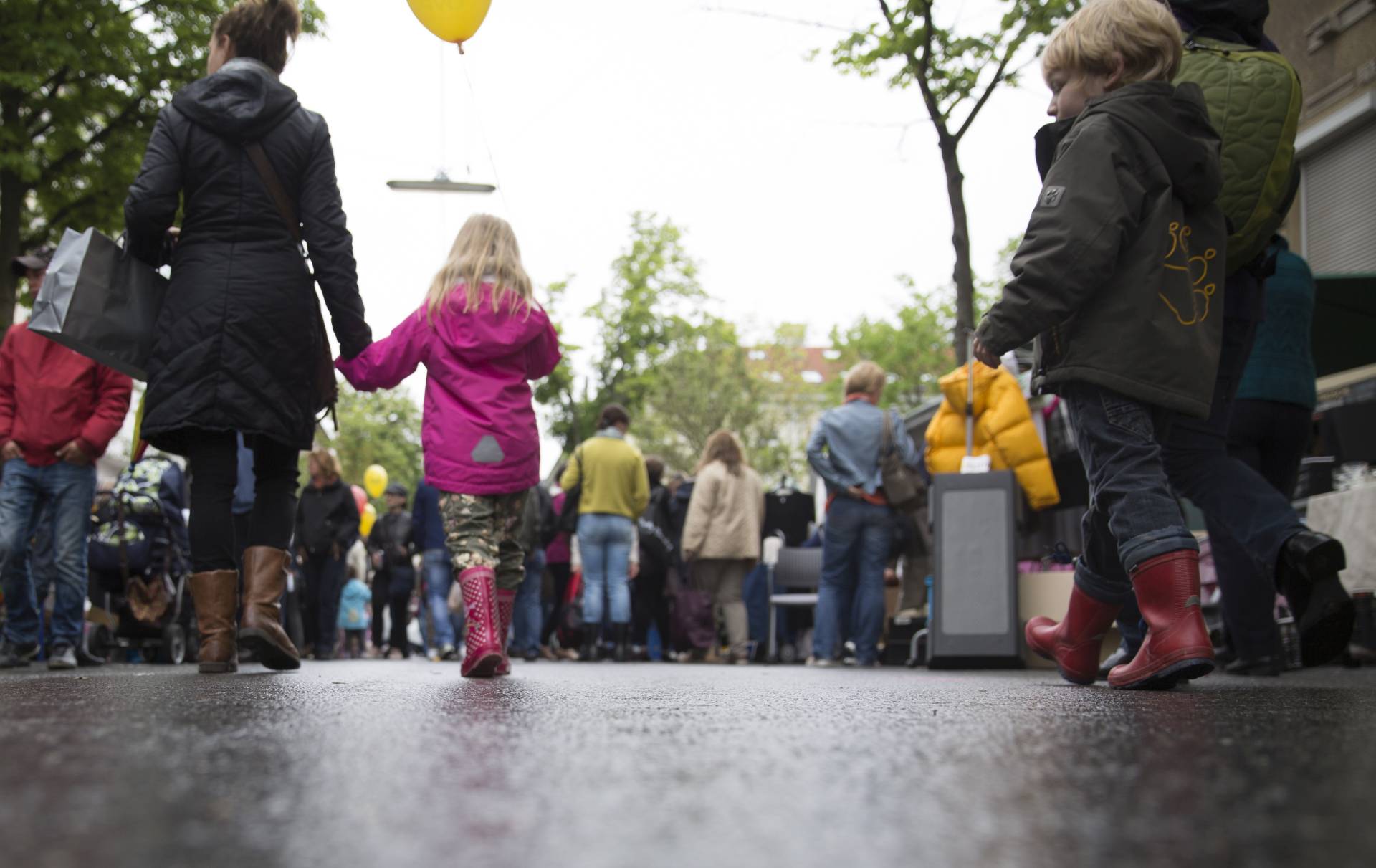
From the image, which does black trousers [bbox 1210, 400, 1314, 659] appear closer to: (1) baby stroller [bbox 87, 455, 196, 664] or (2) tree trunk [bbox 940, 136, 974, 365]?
(2) tree trunk [bbox 940, 136, 974, 365]

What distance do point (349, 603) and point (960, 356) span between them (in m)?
12.0

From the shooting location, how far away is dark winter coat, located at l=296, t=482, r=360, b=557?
1414 cm

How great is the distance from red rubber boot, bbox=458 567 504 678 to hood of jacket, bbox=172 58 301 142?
1.85 m

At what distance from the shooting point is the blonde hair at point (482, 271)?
20.1 feet

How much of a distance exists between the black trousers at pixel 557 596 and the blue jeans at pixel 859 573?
471 centimetres

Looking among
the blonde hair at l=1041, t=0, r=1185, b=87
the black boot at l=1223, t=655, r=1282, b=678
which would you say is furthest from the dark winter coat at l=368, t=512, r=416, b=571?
the blonde hair at l=1041, t=0, r=1185, b=87

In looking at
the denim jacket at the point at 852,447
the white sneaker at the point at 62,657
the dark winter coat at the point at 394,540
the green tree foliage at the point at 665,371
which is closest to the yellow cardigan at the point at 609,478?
the denim jacket at the point at 852,447

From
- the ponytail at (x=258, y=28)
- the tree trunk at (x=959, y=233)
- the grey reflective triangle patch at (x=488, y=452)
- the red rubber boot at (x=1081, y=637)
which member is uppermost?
the tree trunk at (x=959, y=233)

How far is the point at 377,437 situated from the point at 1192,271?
6157 cm

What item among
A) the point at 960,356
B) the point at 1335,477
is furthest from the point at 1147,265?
the point at 960,356

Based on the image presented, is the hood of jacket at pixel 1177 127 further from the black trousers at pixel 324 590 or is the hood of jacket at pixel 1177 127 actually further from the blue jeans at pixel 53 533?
the black trousers at pixel 324 590

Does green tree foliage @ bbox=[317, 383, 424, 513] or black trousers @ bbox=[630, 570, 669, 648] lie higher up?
green tree foliage @ bbox=[317, 383, 424, 513]

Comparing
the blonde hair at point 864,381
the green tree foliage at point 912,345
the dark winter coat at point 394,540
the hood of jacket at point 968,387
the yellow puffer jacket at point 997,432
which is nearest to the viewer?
the yellow puffer jacket at point 997,432

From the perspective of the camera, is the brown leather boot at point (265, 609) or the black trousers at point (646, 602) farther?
the black trousers at point (646, 602)
